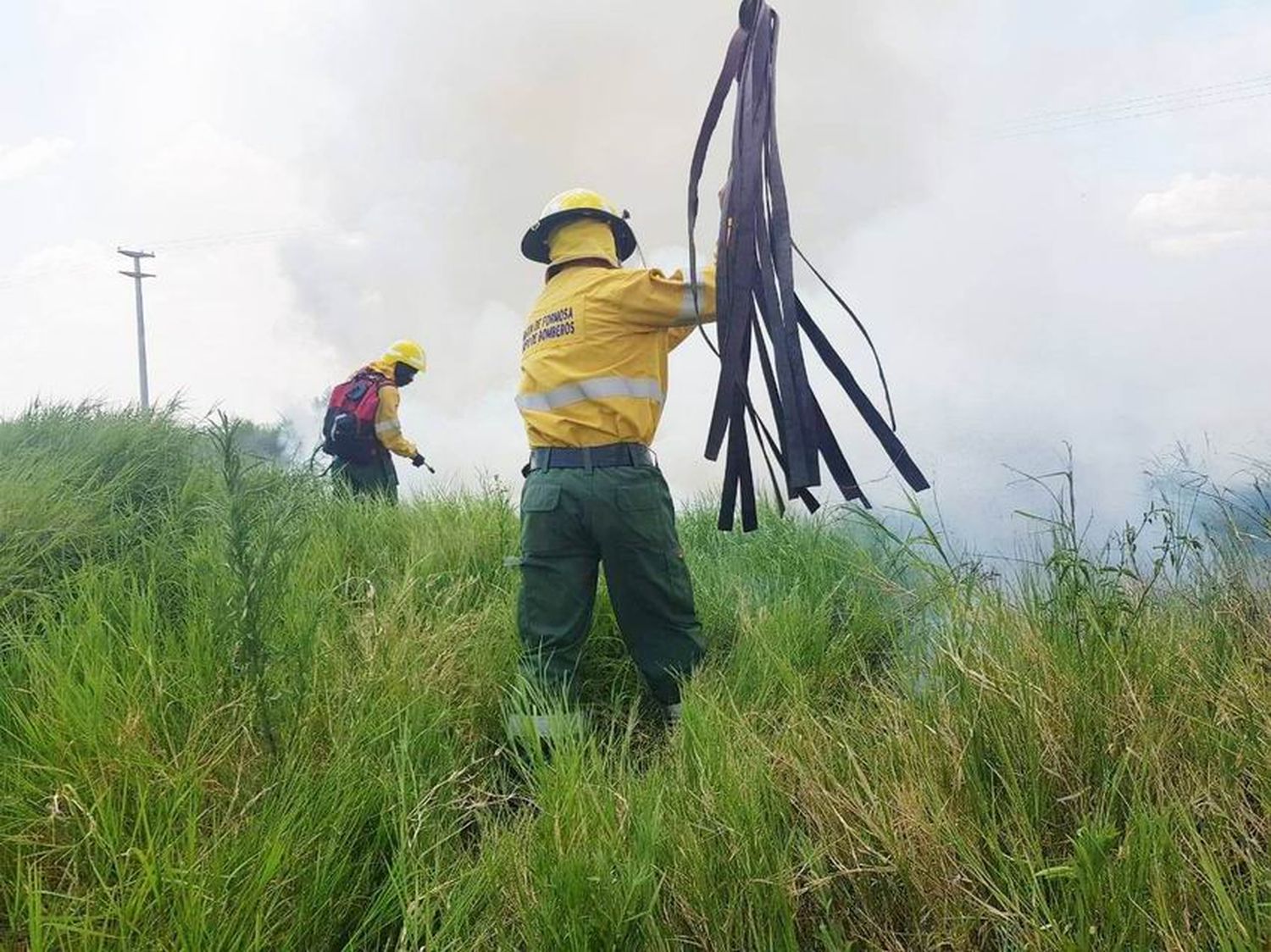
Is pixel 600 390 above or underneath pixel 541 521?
above

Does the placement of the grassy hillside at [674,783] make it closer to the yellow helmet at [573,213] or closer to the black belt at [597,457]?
the black belt at [597,457]

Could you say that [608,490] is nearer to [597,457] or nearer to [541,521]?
[597,457]

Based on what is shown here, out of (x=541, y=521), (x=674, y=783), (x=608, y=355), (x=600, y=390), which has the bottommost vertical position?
(x=674, y=783)

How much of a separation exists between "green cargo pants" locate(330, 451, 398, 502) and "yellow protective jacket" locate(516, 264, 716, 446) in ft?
14.8

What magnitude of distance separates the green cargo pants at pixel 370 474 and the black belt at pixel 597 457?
4494 millimetres

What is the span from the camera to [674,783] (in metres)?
1.74

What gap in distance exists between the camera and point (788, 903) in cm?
135

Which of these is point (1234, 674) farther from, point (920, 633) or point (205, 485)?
point (205, 485)

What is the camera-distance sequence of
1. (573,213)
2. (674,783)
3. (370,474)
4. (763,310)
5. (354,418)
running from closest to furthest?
(674,783) < (763,310) < (573,213) < (354,418) < (370,474)

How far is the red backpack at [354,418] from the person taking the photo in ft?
24.1

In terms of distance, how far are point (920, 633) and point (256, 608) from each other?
78.0 inches

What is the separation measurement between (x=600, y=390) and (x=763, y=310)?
821 mm

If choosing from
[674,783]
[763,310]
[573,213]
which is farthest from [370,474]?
[674,783]

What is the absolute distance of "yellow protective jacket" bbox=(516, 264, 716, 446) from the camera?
2916 mm
